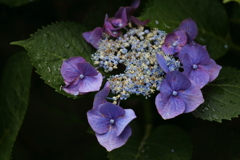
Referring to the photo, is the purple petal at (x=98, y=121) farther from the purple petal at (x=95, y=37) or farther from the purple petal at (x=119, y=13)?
the purple petal at (x=119, y=13)

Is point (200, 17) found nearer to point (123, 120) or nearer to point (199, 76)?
point (199, 76)

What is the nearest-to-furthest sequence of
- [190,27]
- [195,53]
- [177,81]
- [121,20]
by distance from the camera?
[177,81] → [195,53] → [190,27] → [121,20]

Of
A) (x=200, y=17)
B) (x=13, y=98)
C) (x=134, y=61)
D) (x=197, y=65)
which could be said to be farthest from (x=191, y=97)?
(x=13, y=98)

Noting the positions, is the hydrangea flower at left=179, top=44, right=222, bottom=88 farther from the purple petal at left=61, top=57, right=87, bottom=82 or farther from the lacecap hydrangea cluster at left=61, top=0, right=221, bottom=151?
the purple petal at left=61, top=57, right=87, bottom=82

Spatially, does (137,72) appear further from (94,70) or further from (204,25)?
(204,25)

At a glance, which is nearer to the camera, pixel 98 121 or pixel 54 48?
pixel 98 121

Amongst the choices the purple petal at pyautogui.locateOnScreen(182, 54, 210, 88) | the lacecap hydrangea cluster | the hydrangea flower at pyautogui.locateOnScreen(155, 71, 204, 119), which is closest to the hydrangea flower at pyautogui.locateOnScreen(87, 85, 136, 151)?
the lacecap hydrangea cluster
